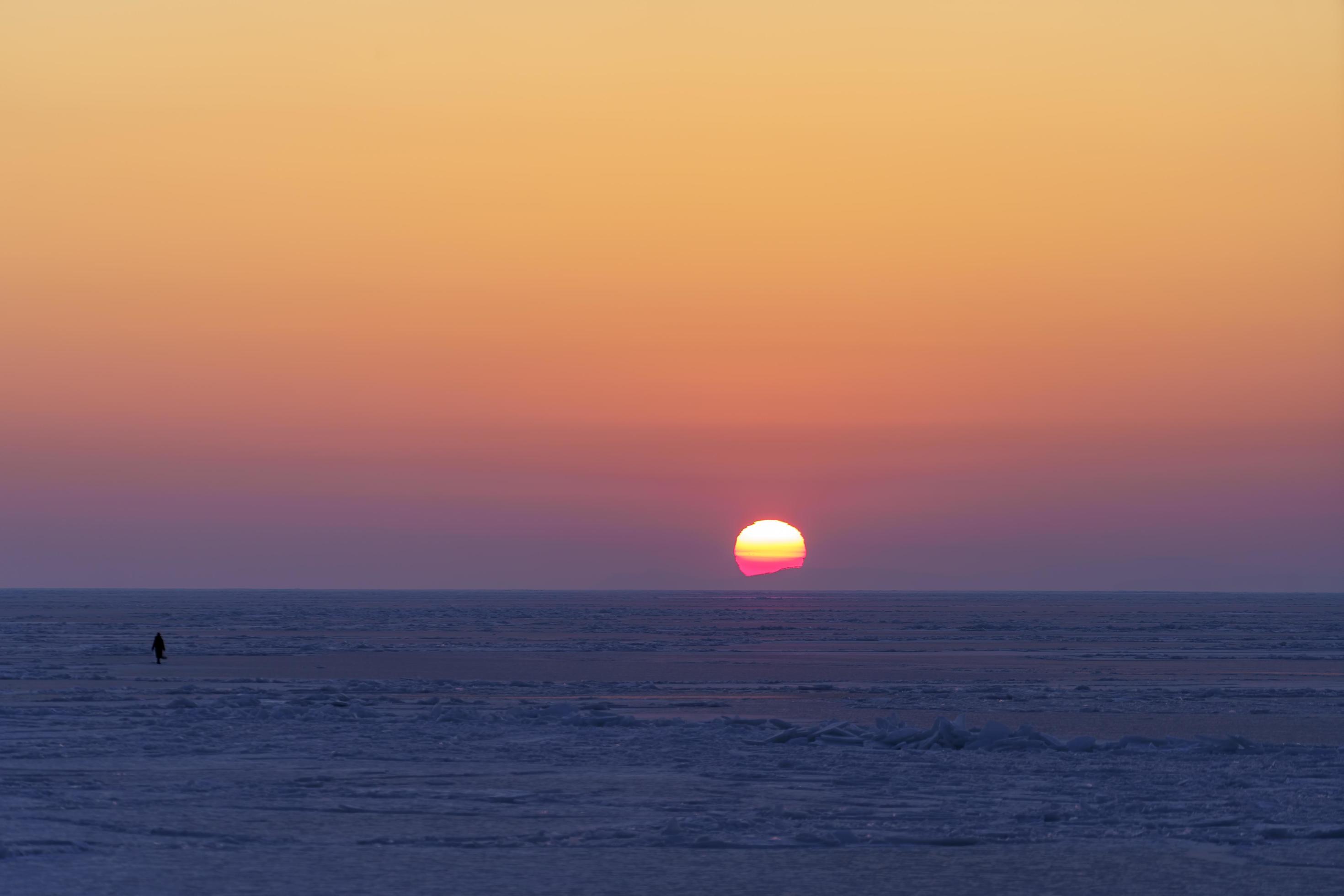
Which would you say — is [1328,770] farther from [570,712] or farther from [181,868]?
[181,868]

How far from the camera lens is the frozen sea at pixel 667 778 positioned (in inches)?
453

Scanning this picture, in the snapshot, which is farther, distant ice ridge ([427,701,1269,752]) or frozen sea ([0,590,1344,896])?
distant ice ridge ([427,701,1269,752])

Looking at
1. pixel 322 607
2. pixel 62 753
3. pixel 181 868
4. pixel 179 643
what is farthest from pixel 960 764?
pixel 322 607

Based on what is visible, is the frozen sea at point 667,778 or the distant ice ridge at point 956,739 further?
the distant ice ridge at point 956,739

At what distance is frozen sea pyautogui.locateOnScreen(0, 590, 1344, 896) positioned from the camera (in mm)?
11516

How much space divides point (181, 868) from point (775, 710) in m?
15.6

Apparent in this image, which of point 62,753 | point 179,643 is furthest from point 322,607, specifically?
point 62,753

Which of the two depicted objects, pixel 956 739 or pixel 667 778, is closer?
pixel 667 778

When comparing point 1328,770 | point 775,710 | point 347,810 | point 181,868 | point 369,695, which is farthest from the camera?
point 369,695

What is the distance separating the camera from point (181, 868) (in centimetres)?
1139

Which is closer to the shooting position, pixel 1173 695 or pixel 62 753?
pixel 62 753

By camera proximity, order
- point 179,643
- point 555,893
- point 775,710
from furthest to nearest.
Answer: point 179,643, point 775,710, point 555,893

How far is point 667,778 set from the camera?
1664 cm

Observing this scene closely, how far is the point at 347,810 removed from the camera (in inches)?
558
